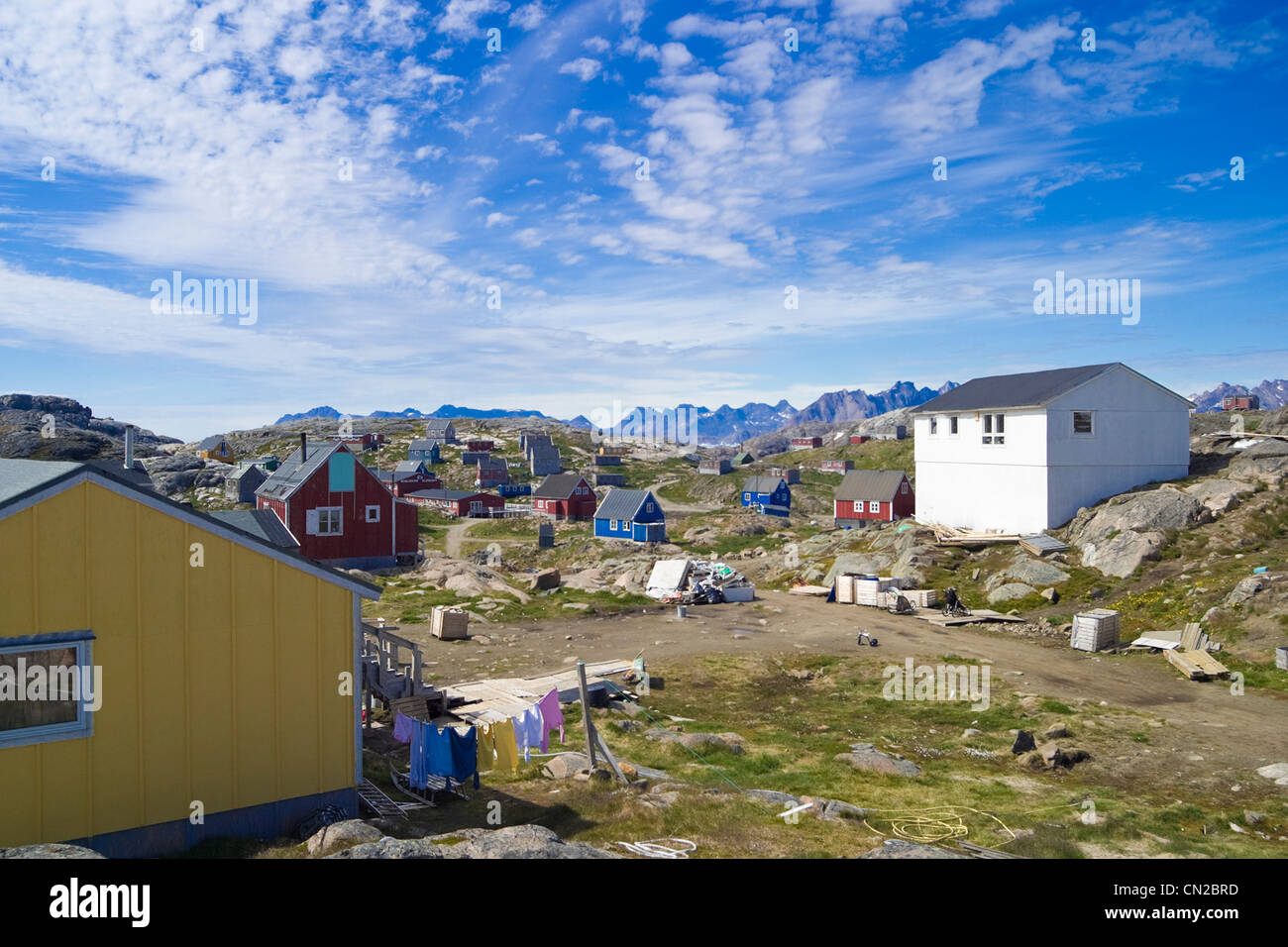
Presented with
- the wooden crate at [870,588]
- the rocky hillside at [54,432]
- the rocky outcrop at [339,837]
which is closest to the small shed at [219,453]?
the rocky hillside at [54,432]

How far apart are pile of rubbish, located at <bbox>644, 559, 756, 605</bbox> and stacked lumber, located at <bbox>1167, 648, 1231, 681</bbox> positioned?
18.6 meters

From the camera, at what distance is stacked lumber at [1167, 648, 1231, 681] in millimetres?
23297

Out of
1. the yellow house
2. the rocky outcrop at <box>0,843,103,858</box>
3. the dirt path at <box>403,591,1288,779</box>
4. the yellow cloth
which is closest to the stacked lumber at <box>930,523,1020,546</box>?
the dirt path at <box>403,591,1288,779</box>

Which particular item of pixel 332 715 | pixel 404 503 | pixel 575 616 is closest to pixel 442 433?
pixel 404 503

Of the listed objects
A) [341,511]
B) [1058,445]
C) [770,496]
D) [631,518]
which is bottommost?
[631,518]

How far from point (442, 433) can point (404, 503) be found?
11888 cm

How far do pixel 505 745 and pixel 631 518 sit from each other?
54.8 m

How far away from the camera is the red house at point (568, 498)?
89.4 metres

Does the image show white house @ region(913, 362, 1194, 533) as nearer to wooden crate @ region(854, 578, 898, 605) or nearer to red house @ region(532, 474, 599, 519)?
wooden crate @ region(854, 578, 898, 605)

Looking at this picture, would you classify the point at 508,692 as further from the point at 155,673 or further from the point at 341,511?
the point at 341,511

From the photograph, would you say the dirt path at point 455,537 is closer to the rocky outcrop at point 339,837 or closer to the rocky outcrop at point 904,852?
the rocky outcrop at point 339,837

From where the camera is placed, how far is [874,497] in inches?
2793

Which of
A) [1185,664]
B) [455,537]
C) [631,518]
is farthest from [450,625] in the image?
[455,537]

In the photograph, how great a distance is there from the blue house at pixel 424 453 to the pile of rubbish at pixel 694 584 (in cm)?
10334
